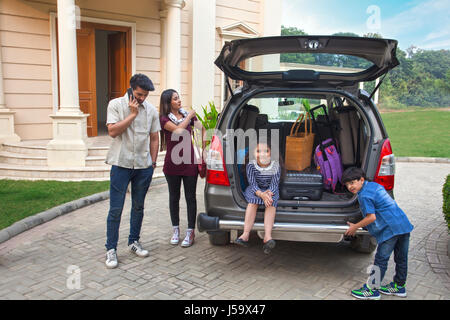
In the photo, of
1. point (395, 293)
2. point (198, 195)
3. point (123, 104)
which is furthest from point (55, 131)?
point (395, 293)

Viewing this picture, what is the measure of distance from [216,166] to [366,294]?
1761 millimetres

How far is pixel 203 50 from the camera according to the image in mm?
11984

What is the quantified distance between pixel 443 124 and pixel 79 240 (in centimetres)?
2425

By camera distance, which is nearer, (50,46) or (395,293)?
(395,293)

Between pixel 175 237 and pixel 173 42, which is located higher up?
pixel 173 42

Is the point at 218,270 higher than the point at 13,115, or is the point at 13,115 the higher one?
the point at 13,115

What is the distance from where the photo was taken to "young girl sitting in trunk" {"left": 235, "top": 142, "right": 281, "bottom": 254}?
368 cm

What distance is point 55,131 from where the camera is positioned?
820 cm

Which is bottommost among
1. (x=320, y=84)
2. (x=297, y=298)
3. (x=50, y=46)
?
(x=297, y=298)

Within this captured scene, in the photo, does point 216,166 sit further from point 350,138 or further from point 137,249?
point 350,138

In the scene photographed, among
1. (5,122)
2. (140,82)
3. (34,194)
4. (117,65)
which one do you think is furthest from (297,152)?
(117,65)

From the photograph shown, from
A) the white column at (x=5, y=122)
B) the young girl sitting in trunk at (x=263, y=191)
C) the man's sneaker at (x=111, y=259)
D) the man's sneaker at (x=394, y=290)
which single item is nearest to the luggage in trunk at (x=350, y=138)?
the young girl sitting in trunk at (x=263, y=191)

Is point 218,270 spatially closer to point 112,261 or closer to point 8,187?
point 112,261

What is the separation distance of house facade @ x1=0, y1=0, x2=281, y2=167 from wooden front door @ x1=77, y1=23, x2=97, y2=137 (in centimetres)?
2
